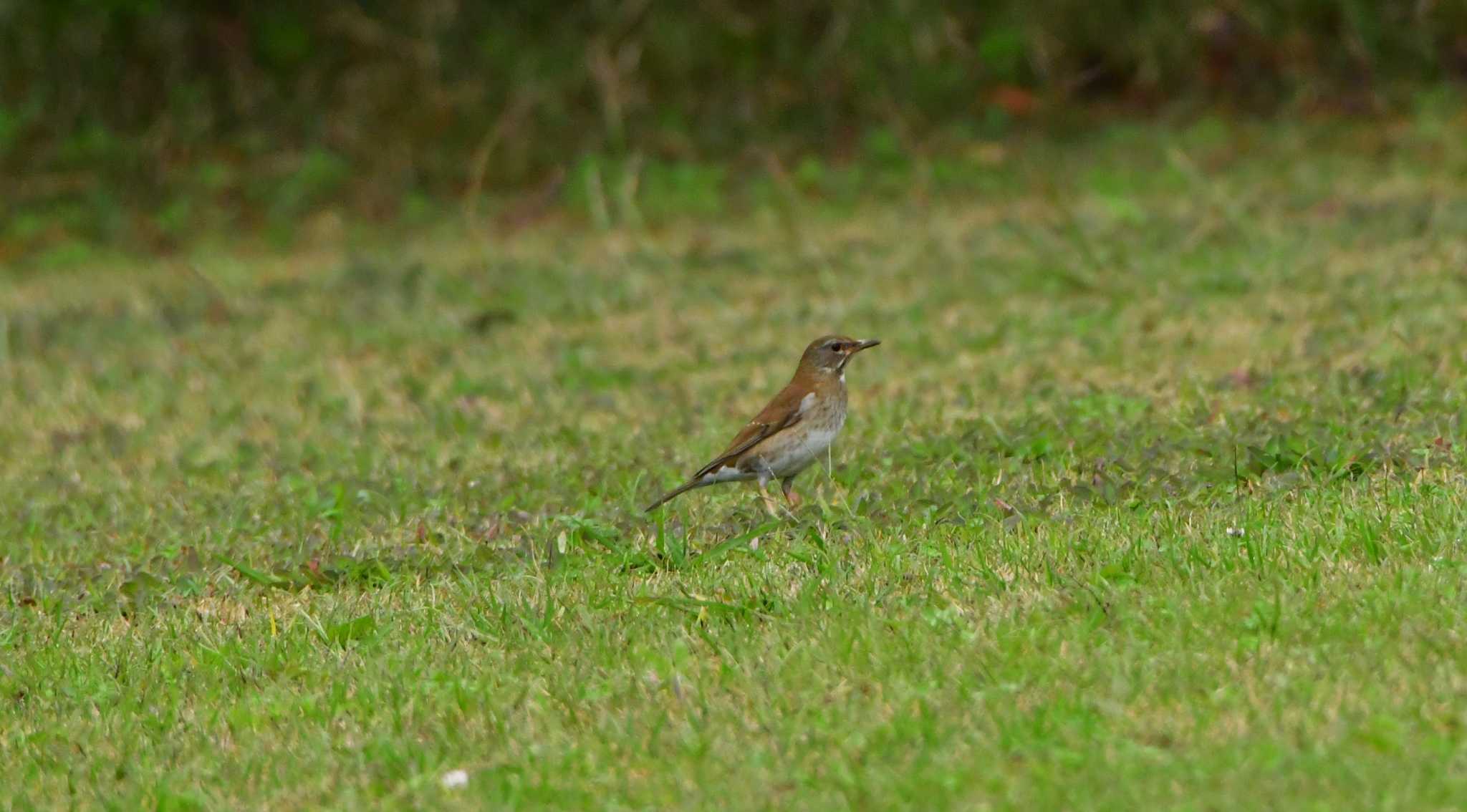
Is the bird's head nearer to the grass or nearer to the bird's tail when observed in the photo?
the grass

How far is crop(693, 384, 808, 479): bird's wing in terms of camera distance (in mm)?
→ 8648

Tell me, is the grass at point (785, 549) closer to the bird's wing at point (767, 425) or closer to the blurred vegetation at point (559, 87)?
the bird's wing at point (767, 425)

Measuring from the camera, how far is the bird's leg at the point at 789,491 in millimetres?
8688

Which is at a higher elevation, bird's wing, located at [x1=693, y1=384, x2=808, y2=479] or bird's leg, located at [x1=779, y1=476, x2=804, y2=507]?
bird's wing, located at [x1=693, y1=384, x2=808, y2=479]

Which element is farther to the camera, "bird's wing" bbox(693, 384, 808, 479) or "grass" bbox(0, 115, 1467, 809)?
"bird's wing" bbox(693, 384, 808, 479)

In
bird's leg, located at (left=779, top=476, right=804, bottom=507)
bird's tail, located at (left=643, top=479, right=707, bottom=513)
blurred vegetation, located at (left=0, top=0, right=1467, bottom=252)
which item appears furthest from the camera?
blurred vegetation, located at (left=0, top=0, right=1467, bottom=252)

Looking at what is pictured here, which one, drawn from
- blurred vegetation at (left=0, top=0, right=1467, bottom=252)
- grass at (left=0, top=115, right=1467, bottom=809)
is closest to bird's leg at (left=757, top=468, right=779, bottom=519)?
grass at (left=0, top=115, right=1467, bottom=809)

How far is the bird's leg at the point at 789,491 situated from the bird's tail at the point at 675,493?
1.12 ft

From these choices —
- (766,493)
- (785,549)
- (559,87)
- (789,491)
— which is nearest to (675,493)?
(766,493)

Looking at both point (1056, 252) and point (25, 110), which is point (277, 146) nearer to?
point (25, 110)

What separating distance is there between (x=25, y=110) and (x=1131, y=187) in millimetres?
12968

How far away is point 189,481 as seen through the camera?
36.5 feet

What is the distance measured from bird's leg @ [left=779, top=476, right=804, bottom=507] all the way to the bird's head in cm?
50

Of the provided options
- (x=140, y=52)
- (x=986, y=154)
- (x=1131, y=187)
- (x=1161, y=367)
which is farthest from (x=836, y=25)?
(x=1161, y=367)
